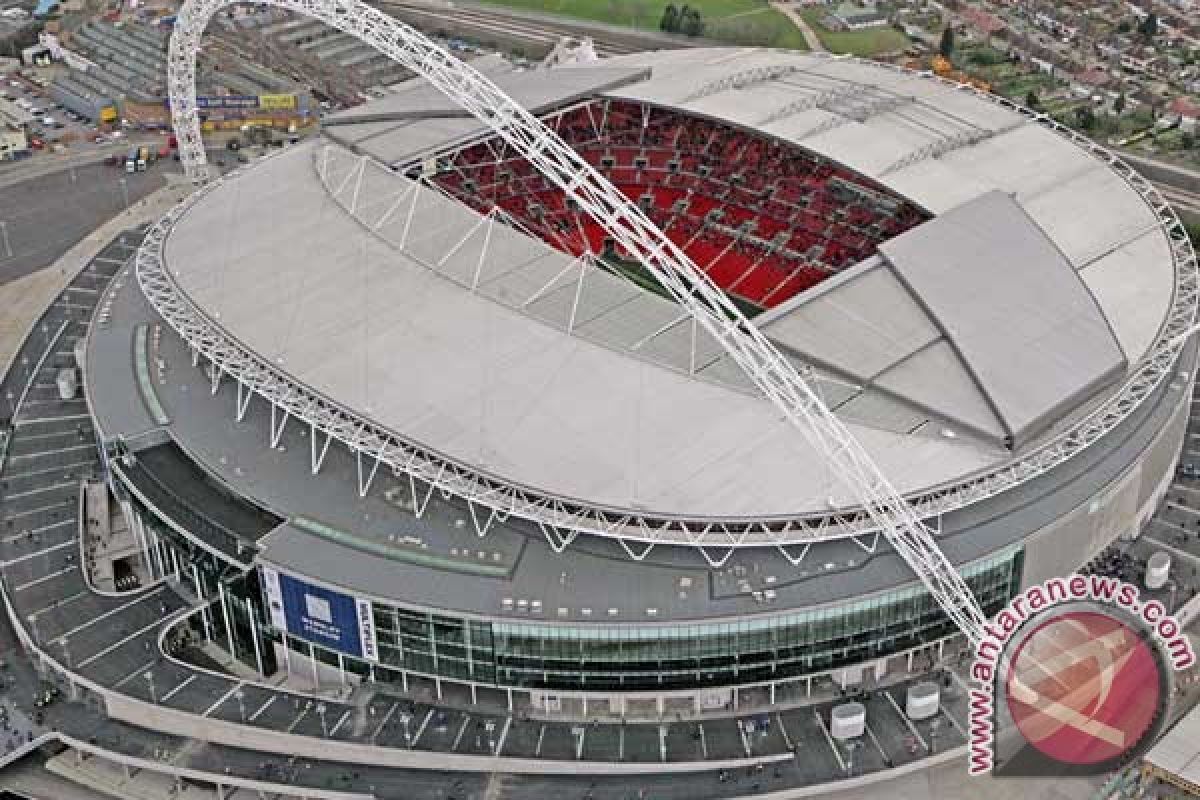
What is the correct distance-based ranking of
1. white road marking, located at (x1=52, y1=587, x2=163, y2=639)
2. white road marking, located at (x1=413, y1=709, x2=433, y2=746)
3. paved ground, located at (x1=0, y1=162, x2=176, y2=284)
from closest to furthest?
white road marking, located at (x1=413, y1=709, x2=433, y2=746) < white road marking, located at (x1=52, y1=587, x2=163, y2=639) < paved ground, located at (x1=0, y1=162, x2=176, y2=284)

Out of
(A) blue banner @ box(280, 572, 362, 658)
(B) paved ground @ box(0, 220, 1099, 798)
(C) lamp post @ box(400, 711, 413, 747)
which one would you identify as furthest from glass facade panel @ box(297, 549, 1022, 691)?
(B) paved ground @ box(0, 220, 1099, 798)

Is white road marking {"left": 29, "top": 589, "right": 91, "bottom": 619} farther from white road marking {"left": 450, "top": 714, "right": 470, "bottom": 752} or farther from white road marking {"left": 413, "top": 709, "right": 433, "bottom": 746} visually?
white road marking {"left": 450, "top": 714, "right": 470, "bottom": 752}

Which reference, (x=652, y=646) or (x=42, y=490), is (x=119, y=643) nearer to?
(x=42, y=490)

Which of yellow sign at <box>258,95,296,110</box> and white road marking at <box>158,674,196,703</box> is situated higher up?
yellow sign at <box>258,95,296,110</box>

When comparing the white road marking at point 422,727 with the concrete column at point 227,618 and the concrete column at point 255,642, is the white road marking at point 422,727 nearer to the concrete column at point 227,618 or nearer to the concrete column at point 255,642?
the concrete column at point 255,642

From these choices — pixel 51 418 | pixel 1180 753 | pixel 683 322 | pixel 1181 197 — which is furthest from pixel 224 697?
pixel 1181 197

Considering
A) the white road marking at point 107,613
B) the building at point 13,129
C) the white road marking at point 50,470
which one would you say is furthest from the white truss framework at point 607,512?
the building at point 13,129

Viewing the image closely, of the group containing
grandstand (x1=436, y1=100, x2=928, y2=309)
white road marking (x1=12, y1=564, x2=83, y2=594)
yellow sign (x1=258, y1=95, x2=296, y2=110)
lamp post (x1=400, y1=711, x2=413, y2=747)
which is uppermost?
grandstand (x1=436, y1=100, x2=928, y2=309)
